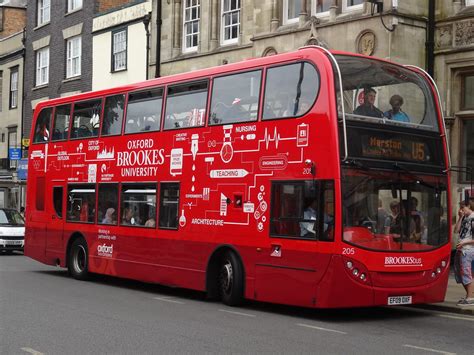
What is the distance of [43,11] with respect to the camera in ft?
129

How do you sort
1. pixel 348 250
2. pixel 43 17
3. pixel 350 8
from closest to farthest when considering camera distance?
pixel 348 250, pixel 350 8, pixel 43 17

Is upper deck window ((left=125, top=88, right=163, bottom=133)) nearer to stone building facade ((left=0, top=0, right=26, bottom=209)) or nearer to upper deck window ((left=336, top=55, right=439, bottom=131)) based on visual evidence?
upper deck window ((left=336, top=55, right=439, bottom=131))

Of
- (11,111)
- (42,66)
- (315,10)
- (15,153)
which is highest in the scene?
(42,66)

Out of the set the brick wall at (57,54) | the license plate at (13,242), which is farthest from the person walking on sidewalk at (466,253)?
the brick wall at (57,54)

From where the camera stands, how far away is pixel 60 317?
11531 mm

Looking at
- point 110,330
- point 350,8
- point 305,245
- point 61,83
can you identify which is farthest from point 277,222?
point 61,83

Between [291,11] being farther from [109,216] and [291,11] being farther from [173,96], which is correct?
[109,216]

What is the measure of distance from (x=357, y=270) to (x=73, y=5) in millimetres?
27781

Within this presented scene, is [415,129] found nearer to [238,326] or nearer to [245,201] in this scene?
[245,201]

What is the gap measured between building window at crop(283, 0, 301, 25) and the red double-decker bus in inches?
296

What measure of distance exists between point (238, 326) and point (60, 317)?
2.61 meters

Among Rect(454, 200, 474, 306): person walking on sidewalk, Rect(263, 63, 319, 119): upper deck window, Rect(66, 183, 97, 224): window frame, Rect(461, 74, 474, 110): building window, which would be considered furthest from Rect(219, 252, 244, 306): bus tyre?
Rect(461, 74, 474, 110): building window

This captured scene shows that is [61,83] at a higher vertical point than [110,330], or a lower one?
higher

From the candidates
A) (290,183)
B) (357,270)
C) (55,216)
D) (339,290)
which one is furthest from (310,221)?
(55,216)
